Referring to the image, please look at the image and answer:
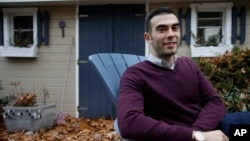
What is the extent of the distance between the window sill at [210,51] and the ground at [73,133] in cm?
171

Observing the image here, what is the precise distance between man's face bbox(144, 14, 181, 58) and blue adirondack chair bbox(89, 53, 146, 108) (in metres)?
0.45

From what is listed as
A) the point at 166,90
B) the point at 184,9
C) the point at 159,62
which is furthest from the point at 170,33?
the point at 184,9

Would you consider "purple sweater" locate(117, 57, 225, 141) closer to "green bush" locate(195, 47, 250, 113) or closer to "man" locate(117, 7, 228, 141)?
"man" locate(117, 7, 228, 141)

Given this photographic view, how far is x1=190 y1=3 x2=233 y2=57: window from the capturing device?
5.18 metres

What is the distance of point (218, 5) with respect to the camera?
17.2 feet

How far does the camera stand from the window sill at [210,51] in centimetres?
513

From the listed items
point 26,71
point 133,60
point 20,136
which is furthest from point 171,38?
point 26,71

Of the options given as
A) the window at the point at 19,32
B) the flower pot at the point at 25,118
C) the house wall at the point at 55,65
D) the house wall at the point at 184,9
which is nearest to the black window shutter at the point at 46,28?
the house wall at the point at 55,65

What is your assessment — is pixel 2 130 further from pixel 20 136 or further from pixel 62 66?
pixel 62 66

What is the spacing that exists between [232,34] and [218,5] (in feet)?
1.63

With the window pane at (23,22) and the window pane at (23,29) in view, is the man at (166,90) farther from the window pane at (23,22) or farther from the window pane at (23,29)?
the window pane at (23,22)

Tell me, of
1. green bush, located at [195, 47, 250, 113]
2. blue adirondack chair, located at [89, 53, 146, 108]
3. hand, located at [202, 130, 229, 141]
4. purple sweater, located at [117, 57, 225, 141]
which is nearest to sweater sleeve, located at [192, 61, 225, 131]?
purple sweater, located at [117, 57, 225, 141]

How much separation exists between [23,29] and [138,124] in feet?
15.7

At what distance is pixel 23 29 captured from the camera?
19.4 feet
